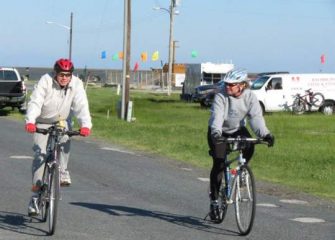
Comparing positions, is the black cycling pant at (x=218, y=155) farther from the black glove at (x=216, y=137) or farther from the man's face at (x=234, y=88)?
the man's face at (x=234, y=88)

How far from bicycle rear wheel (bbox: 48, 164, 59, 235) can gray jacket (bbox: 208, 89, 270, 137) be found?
169cm

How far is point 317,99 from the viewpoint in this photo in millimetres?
36531

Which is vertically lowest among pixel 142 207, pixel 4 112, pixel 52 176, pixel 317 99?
pixel 4 112

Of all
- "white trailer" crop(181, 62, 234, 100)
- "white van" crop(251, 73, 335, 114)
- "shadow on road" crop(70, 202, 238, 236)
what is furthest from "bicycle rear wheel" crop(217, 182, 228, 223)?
"white trailer" crop(181, 62, 234, 100)

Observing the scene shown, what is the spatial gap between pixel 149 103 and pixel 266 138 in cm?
3563

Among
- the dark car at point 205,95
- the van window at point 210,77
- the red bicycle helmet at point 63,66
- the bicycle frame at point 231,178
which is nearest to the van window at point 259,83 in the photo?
the dark car at point 205,95

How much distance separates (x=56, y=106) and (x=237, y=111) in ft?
6.29

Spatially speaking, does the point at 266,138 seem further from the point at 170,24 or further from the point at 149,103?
the point at 170,24

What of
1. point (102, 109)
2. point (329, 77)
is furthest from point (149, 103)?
point (329, 77)

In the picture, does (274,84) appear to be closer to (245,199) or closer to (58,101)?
(245,199)

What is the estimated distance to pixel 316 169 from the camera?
14961 millimetres

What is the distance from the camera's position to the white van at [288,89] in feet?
118

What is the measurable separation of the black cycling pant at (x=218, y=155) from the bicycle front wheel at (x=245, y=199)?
1.03 ft

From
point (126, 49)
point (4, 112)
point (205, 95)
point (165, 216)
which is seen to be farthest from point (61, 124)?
point (205, 95)
